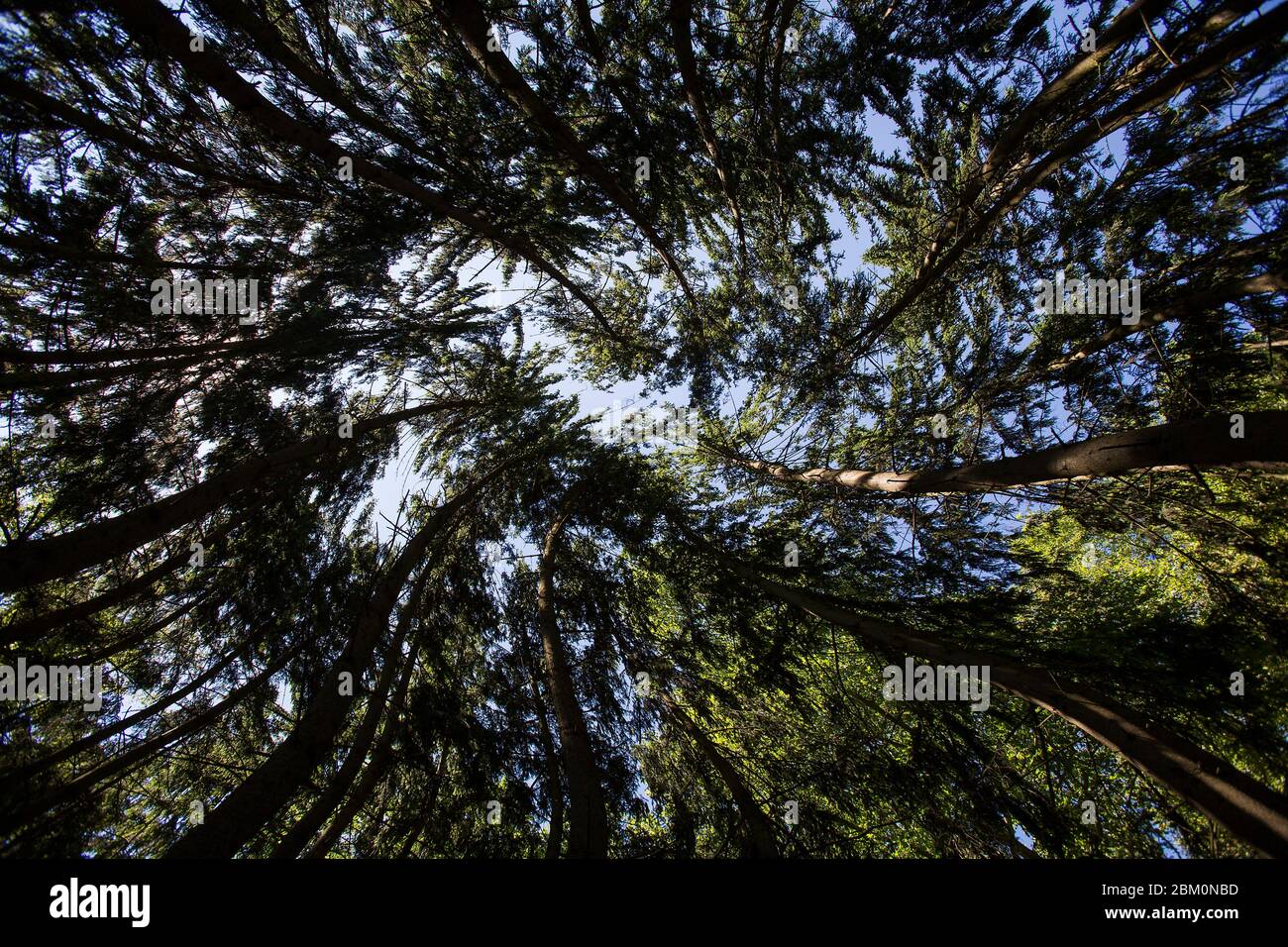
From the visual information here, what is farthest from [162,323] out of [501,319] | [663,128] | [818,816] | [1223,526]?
[1223,526]

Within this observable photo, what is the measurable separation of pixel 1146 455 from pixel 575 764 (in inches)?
159

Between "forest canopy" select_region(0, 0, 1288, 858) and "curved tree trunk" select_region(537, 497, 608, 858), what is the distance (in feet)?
0.13

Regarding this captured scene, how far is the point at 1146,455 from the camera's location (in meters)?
2.20

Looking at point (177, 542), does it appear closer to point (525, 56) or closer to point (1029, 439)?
point (525, 56)

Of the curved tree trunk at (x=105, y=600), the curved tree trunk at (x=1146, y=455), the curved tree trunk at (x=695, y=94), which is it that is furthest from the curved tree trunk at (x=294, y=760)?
the curved tree trunk at (x=695, y=94)

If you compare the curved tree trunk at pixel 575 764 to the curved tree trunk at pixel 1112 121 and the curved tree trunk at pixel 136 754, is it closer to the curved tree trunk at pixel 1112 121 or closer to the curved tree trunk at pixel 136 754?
the curved tree trunk at pixel 136 754

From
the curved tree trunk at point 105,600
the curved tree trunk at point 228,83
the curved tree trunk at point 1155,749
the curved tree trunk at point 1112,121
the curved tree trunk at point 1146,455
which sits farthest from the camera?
the curved tree trunk at point 105,600

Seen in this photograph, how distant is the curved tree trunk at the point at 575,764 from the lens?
2879 mm

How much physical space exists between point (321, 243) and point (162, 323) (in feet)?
5.19

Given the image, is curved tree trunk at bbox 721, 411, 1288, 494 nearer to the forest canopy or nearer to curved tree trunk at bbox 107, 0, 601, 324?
the forest canopy

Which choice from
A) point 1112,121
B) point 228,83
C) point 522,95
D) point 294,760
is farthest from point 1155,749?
point 228,83

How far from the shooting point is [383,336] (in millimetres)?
4707

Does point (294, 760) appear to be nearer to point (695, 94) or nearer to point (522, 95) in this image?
point (522, 95)

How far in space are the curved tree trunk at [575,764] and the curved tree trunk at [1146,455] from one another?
347 centimetres
